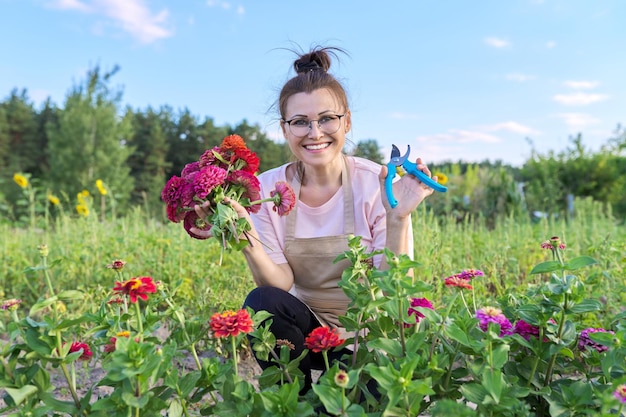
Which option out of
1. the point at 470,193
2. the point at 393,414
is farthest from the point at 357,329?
the point at 470,193

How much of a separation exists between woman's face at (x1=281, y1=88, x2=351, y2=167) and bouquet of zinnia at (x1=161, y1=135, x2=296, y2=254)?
457 millimetres

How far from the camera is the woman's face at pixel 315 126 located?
2039 millimetres

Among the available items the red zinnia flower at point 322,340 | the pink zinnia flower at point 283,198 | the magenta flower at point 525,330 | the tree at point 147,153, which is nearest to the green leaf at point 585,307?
the magenta flower at point 525,330

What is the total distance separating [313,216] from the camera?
220cm

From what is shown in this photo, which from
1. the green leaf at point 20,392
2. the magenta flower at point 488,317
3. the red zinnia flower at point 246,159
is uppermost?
the red zinnia flower at point 246,159

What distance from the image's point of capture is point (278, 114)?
90.9 inches

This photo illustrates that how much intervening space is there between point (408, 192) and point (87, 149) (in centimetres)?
1354

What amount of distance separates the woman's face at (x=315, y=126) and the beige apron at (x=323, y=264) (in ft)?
0.61

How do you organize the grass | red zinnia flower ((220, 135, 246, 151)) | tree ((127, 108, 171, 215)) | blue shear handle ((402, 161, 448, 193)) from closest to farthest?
red zinnia flower ((220, 135, 246, 151)) < blue shear handle ((402, 161, 448, 193)) < the grass < tree ((127, 108, 171, 215))

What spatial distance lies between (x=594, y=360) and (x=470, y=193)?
695 cm

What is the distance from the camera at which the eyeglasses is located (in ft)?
Result: 6.67

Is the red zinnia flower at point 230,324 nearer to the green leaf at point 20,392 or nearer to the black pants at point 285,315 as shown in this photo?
the green leaf at point 20,392

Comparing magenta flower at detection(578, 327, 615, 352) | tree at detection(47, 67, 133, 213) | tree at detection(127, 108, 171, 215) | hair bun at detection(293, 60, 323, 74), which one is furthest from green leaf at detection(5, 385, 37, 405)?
tree at detection(127, 108, 171, 215)

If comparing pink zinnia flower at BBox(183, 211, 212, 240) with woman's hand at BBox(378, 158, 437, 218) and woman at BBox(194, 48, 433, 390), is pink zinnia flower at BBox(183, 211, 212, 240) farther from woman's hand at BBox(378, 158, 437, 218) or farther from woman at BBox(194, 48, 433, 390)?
woman's hand at BBox(378, 158, 437, 218)
